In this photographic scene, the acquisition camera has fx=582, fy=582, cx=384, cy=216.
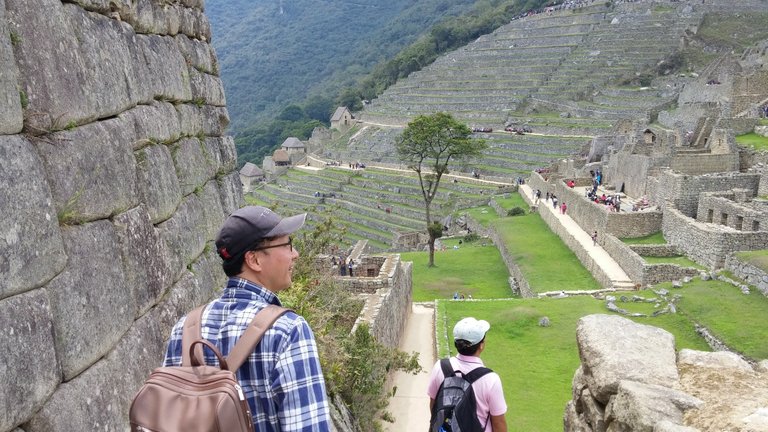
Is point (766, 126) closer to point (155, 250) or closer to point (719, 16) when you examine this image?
point (155, 250)

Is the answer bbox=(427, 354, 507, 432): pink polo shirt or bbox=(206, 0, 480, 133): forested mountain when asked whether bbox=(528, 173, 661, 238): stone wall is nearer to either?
bbox=(427, 354, 507, 432): pink polo shirt

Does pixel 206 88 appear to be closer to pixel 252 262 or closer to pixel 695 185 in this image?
pixel 252 262

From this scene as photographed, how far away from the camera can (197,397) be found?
1900mm

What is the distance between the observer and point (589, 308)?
14.5m

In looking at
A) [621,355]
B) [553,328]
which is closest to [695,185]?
[553,328]

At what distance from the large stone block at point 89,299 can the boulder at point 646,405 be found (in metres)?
3.28

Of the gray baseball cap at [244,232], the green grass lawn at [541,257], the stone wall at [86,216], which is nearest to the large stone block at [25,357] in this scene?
the stone wall at [86,216]

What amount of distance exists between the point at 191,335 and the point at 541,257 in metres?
20.1

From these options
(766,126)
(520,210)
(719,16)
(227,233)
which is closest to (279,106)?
(719,16)

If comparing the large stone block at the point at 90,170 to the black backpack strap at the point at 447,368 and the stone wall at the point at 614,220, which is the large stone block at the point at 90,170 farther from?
the stone wall at the point at 614,220

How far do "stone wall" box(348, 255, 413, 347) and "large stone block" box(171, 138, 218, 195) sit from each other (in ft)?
18.6

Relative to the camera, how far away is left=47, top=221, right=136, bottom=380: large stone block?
260 centimetres

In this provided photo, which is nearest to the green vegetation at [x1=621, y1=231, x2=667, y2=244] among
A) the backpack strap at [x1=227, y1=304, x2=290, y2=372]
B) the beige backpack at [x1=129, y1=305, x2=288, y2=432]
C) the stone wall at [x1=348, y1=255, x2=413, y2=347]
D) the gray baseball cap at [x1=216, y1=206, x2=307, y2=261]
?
the stone wall at [x1=348, y1=255, x2=413, y2=347]

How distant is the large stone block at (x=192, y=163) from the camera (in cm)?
488
